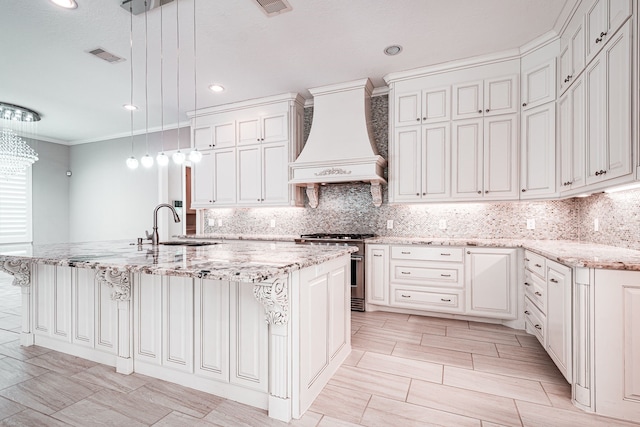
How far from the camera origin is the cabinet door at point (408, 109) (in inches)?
144

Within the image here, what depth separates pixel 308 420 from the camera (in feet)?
5.68

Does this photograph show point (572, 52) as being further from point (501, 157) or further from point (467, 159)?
point (467, 159)

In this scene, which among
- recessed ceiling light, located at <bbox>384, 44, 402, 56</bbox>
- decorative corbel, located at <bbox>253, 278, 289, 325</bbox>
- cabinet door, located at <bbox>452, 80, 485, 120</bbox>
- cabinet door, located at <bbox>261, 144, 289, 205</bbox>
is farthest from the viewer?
cabinet door, located at <bbox>261, 144, 289, 205</bbox>

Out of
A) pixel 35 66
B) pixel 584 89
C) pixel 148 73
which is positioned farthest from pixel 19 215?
pixel 584 89

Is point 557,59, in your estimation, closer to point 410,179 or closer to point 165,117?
A: point 410,179

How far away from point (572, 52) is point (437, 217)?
1976 mm

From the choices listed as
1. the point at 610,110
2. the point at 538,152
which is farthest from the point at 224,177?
the point at 610,110

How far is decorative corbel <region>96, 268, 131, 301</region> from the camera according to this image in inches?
83.4

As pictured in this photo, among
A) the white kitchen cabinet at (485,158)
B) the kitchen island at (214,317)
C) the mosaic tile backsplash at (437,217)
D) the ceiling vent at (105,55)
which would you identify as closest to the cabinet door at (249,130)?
the mosaic tile backsplash at (437,217)

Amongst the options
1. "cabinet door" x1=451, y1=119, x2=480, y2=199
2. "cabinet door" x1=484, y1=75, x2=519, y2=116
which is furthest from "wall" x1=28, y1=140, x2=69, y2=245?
"cabinet door" x1=484, y1=75, x2=519, y2=116

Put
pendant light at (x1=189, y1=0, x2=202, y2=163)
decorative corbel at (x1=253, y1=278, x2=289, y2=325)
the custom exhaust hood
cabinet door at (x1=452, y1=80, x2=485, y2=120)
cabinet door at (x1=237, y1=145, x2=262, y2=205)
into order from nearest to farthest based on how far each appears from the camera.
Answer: decorative corbel at (x1=253, y1=278, x2=289, y2=325) < pendant light at (x1=189, y1=0, x2=202, y2=163) < cabinet door at (x1=452, y1=80, x2=485, y2=120) < the custom exhaust hood < cabinet door at (x1=237, y1=145, x2=262, y2=205)

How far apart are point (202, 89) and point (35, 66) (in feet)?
5.56

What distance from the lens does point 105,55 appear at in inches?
127

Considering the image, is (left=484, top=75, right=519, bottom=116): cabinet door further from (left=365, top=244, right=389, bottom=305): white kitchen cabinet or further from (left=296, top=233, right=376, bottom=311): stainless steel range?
(left=296, top=233, right=376, bottom=311): stainless steel range
